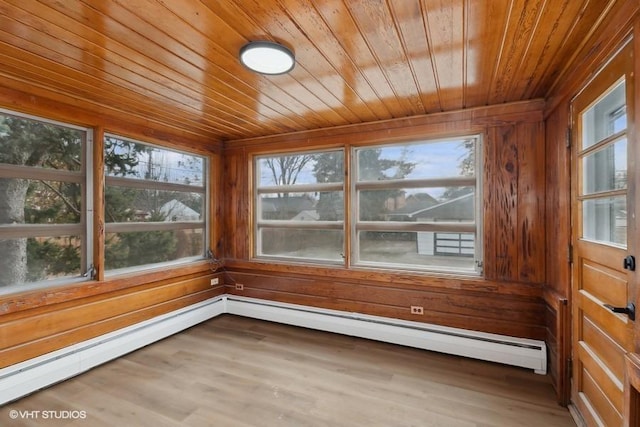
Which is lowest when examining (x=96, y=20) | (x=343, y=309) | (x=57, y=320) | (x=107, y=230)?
(x=343, y=309)

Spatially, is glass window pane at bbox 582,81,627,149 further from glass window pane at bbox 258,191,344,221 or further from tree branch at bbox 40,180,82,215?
tree branch at bbox 40,180,82,215

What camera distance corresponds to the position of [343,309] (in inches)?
136

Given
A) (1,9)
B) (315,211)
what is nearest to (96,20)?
(1,9)

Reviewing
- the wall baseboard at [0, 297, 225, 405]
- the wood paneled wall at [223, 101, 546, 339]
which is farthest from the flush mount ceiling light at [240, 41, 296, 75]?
the wall baseboard at [0, 297, 225, 405]

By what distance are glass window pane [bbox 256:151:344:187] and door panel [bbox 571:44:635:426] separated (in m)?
2.21

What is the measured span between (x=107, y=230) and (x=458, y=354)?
3585 mm

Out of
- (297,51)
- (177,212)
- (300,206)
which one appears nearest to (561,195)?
(297,51)

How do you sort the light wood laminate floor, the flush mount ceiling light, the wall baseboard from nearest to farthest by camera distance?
the flush mount ceiling light, the light wood laminate floor, the wall baseboard

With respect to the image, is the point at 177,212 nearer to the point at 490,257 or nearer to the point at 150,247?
the point at 150,247

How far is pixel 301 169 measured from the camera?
3848 mm

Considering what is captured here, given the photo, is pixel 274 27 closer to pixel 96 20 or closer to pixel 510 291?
pixel 96 20

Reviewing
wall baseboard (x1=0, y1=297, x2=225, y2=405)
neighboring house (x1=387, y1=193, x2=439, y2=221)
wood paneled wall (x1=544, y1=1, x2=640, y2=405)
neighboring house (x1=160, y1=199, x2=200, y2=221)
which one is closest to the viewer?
wood paneled wall (x1=544, y1=1, x2=640, y2=405)

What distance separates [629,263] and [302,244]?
298cm

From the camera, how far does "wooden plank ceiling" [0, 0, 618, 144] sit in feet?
4.74
